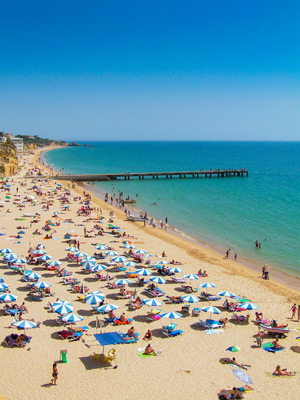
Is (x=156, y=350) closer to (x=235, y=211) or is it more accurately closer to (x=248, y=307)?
(x=248, y=307)

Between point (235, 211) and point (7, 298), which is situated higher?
point (235, 211)

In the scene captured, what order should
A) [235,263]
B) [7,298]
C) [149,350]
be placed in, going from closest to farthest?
[149,350], [7,298], [235,263]

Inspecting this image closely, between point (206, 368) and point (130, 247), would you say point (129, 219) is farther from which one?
point (206, 368)

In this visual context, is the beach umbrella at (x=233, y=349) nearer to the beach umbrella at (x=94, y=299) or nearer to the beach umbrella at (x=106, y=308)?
the beach umbrella at (x=106, y=308)

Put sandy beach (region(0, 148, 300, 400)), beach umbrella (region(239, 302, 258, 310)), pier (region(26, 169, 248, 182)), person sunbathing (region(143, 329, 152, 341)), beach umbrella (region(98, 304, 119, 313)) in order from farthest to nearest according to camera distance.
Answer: pier (region(26, 169, 248, 182)) < beach umbrella (region(239, 302, 258, 310)) < beach umbrella (region(98, 304, 119, 313)) < person sunbathing (region(143, 329, 152, 341)) < sandy beach (region(0, 148, 300, 400))

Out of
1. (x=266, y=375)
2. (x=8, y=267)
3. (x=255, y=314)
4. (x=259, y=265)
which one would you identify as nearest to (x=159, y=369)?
(x=266, y=375)

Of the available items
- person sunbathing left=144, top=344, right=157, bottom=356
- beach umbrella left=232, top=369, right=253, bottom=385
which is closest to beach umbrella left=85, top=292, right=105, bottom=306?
person sunbathing left=144, top=344, right=157, bottom=356

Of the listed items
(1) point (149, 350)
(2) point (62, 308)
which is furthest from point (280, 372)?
(2) point (62, 308)

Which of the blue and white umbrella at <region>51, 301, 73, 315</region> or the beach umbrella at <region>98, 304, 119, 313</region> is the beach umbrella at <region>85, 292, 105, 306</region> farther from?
the blue and white umbrella at <region>51, 301, 73, 315</region>

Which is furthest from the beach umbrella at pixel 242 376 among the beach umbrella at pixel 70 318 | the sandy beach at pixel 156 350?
the beach umbrella at pixel 70 318
